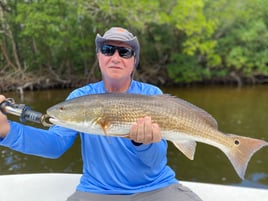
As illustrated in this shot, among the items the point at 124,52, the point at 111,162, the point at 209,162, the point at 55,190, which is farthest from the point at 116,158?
the point at 209,162

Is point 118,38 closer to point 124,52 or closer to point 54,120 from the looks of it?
point 124,52

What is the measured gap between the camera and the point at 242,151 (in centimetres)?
247

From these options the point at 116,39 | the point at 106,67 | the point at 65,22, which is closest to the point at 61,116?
the point at 106,67

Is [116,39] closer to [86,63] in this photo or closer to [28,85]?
[28,85]

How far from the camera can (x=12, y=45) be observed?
76.2 ft

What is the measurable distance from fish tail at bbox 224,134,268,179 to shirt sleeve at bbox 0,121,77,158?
1207 mm

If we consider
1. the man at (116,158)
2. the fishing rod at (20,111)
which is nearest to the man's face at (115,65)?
the man at (116,158)

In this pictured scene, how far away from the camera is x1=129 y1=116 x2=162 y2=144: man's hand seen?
2.21m

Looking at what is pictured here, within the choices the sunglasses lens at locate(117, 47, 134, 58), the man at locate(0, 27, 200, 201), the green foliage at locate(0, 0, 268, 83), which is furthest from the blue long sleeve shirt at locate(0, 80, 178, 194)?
the green foliage at locate(0, 0, 268, 83)

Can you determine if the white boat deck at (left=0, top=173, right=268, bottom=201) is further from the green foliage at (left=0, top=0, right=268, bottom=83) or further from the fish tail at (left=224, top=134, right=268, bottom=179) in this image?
the green foliage at (left=0, top=0, right=268, bottom=83)

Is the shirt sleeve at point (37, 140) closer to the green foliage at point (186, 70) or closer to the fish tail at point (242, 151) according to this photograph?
the fish tail at point (242, 151)

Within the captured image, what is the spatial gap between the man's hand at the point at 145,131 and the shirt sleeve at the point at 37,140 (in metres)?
0.65

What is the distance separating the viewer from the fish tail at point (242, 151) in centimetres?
244

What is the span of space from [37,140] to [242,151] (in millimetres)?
1441
